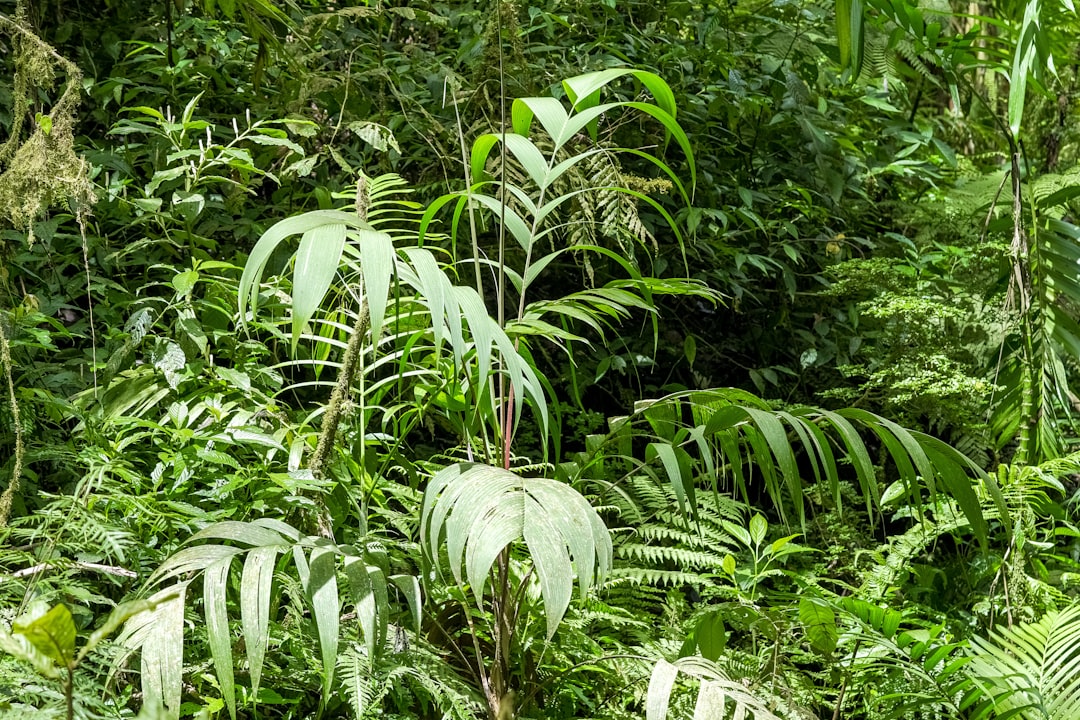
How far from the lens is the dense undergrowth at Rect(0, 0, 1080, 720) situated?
4.61 feet

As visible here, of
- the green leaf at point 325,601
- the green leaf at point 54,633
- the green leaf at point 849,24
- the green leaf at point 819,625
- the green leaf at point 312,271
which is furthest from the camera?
the green leaf at point 849,24

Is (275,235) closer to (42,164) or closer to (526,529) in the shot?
(526,529)

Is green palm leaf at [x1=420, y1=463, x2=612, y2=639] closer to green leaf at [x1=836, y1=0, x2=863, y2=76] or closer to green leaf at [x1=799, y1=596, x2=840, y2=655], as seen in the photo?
green leaf at [x1=799, y1=596, x2=840, y2=655]

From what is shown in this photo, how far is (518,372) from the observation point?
133 centimetres

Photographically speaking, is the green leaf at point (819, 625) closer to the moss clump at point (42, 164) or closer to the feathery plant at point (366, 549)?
the feathery plant at point (366, 549)

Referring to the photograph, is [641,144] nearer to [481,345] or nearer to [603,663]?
[603,663]

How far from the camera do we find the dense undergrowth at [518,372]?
1405 mm

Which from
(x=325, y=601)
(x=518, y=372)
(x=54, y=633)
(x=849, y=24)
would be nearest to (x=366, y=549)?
(x=325, y=601)

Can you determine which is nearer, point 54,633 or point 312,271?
point 54,633

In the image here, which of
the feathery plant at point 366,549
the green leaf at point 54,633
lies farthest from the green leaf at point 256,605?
the green leaf at point 54,633

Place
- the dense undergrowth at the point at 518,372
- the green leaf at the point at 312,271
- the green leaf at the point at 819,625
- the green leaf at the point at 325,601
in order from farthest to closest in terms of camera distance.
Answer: the green leaf at the point at 819,625 < the dense undergrowth at the point at 518,372 < the green leaf at the point at 325,601 < the green leaf at the point at 312,271

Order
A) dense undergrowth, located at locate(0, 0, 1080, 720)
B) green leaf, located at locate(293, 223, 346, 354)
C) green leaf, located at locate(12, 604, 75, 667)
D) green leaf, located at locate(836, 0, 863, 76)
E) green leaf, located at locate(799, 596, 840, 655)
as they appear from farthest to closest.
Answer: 1. green leaf, located at locate(836, 0, 863, 76)
2. green leaf, located at locate(799, 596, 840, 655)
3. dense undergrowth, located at locate(0, 0, 1080, 720)
4. green leaf, located at locate(293, 223, 346, 354)
5. green leaf, located at locate(12, 604, 75, 667)

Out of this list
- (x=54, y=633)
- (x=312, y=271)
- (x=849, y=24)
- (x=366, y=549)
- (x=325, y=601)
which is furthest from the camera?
(x=849, y=24)

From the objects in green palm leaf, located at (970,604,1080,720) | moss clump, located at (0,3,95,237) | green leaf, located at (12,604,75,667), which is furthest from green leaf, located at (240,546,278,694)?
green palm leaf, located at (970,604,1080,720)
